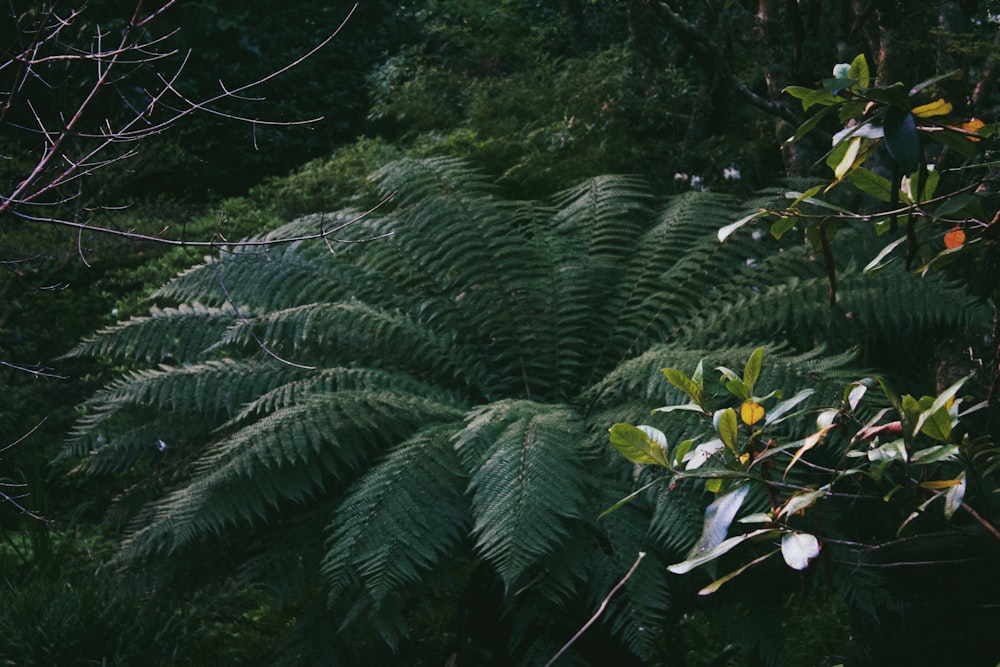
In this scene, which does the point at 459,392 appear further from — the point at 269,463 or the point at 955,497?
the point at 955,497

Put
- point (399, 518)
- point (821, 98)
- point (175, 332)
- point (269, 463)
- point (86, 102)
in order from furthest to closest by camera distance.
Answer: point (175, 332) → point (269, 463) → point (399, 518) → point (86, 102) → point (821, 98)

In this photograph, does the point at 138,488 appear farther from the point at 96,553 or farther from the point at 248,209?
the point at 248,209

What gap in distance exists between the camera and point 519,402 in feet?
7.32

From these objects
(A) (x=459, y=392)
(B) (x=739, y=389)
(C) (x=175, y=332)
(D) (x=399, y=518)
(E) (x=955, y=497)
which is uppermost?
(B) (x=739, y=389)

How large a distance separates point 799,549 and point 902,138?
1.19 ft

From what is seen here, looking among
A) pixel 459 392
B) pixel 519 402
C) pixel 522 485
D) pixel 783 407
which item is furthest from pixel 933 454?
pixel 459 392

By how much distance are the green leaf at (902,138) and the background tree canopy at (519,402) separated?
0.18ft

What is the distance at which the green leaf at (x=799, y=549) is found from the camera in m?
0.84

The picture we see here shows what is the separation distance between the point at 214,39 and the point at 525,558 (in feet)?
21.5

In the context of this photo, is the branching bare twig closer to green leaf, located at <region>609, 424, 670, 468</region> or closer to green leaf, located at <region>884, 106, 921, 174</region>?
green leaf, located at <region>609, 424, 670, 468</region>

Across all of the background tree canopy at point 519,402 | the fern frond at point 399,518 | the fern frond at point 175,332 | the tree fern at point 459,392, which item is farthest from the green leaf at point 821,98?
the fern frond at point 175,332

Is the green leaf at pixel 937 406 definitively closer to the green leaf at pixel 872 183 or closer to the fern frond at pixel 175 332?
the green leaf at pixel 872 183

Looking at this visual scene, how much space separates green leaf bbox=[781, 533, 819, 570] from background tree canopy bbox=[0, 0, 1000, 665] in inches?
3.8

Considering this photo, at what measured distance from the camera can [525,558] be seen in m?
1.73
